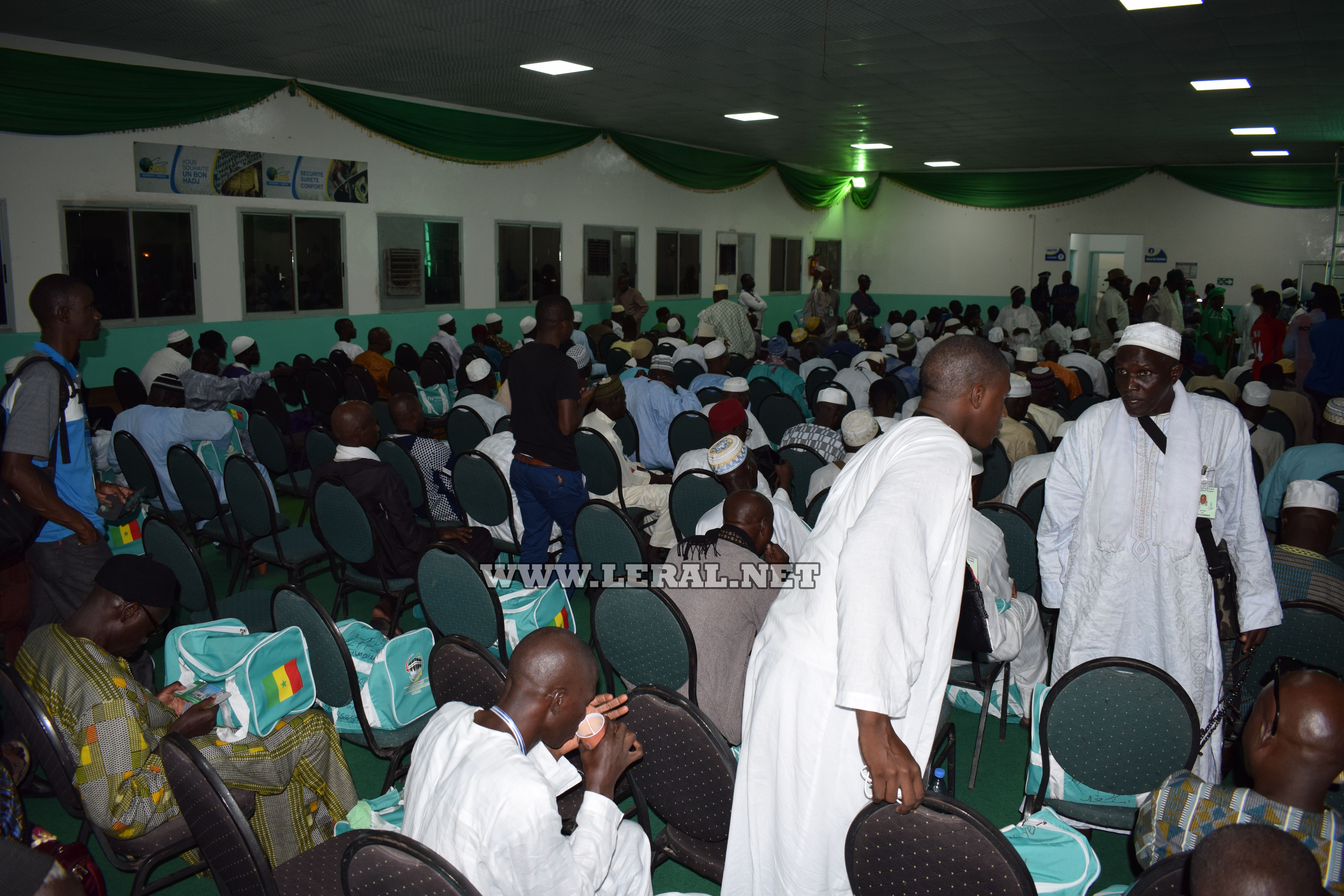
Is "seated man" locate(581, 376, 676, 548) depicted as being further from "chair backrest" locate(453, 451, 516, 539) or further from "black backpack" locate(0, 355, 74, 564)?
"black backpack" locate(0, 355, 74, 564)

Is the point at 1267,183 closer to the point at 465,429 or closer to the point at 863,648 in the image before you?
the point at 465,429

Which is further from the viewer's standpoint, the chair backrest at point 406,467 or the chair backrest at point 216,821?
the chair backrest at point 406,467

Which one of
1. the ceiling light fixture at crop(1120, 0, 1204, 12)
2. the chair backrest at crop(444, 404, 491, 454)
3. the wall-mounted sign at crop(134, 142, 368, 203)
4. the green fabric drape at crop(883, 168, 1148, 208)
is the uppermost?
the green fabric drape at crop(883, 168, 1148, 208)

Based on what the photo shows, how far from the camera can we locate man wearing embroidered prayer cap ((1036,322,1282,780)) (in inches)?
102

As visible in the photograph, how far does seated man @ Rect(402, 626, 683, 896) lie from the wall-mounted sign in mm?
8924

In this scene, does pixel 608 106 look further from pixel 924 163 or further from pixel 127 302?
pixel 924 163

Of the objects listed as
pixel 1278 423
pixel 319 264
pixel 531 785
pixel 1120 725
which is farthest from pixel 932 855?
pixel 319 264

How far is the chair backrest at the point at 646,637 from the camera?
260 centimetres

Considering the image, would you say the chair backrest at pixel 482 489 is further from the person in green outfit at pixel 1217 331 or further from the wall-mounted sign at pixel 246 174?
the person in green outfit at pixel 1217 331

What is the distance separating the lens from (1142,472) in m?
2.65

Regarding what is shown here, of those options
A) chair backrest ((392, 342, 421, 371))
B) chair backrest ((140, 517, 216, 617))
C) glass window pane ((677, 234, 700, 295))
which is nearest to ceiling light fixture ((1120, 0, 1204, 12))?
chair backrest ((140, 517, 216, 617))

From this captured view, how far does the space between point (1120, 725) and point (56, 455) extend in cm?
352

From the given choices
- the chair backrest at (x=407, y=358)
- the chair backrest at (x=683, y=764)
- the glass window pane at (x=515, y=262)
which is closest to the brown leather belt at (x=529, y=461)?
the chair backrest at (x=683, y=764)

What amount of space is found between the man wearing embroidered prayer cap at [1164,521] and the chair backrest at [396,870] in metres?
2.10
